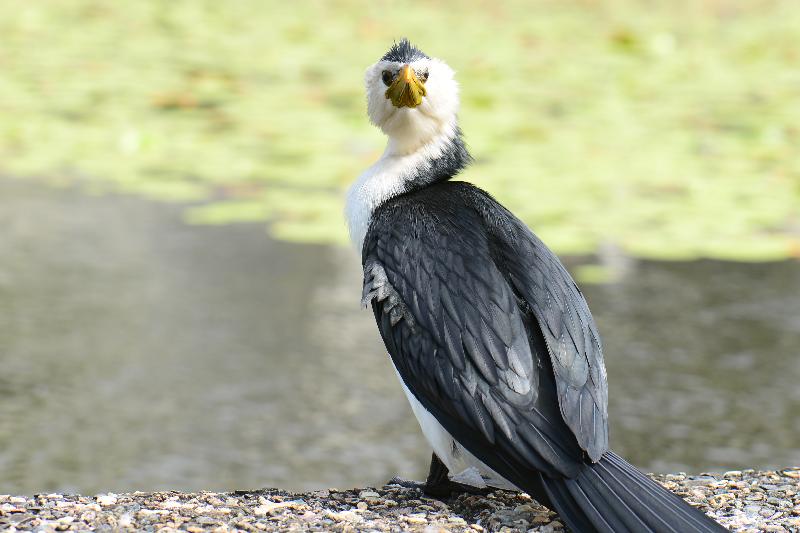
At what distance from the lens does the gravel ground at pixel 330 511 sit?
2572 millimetres

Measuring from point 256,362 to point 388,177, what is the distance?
1.86 meters

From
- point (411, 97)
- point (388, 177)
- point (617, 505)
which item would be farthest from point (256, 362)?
point (617, 505)

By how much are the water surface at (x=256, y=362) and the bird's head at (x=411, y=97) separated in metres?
1.32

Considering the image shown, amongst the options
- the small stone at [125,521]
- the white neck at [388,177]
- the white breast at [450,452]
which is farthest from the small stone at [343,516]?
the white neck at [388,177]

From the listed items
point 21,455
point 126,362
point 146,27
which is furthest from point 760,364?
point 146,27

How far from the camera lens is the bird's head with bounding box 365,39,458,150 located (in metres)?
2.89

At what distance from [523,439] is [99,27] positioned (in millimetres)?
8164

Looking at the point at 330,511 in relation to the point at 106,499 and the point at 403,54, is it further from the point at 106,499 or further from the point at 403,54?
the point at 403,54

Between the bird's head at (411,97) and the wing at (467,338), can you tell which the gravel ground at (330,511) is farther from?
the bird's head at (411,97)

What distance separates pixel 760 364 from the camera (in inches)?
186

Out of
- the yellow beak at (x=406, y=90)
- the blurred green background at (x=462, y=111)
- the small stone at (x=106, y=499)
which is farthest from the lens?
the blurred green background at (x=462, y=111)

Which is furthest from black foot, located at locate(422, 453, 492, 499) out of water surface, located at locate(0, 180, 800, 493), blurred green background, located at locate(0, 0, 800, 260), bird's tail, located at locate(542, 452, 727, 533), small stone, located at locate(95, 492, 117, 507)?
blurred green background, located at locate(0, 0, 800, 260)

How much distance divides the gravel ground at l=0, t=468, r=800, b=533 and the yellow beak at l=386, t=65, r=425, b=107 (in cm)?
88

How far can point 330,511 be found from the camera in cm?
267
